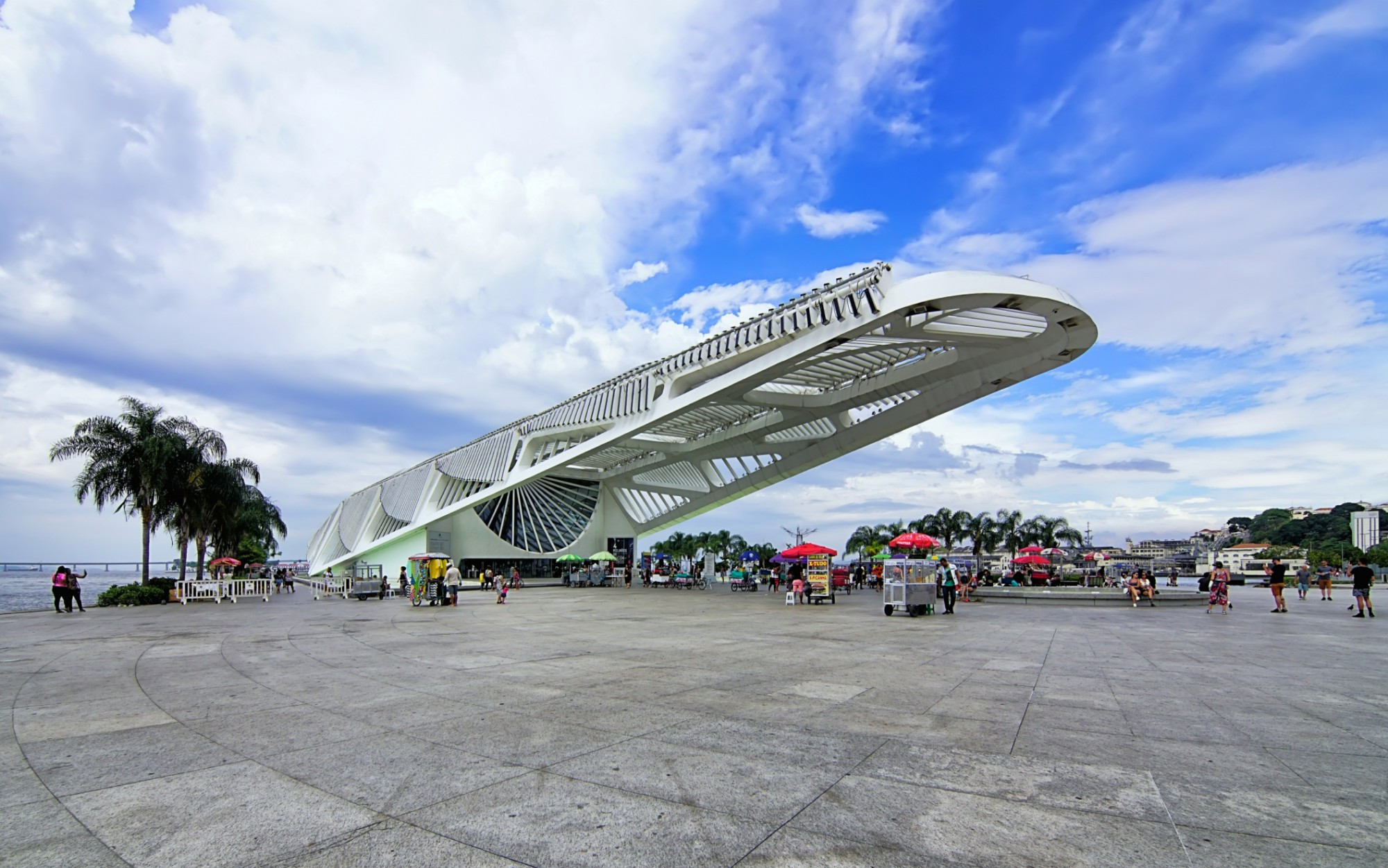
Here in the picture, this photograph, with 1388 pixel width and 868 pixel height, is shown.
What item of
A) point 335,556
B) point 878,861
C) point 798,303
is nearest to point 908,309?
point 798,303

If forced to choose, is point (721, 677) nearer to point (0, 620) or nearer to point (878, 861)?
point (878, 861)

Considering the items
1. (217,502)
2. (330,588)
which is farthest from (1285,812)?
(217,502)

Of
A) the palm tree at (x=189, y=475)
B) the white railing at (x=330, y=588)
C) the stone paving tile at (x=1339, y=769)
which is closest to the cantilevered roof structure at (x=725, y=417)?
the white railing at (x=330, y=588)

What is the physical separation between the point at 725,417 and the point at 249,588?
2278 centimetres

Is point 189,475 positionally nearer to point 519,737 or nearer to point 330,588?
point 330,588

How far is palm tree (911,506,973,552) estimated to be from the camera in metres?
63.8

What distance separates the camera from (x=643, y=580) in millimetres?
43188

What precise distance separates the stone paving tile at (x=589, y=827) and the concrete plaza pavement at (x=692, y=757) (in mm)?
20

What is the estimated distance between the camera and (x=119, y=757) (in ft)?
16.9

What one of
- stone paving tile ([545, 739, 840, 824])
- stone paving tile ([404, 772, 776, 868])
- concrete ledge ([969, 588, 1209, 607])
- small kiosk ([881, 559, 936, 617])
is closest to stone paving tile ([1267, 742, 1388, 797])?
stone paving tile ([545, 739, 840, 824])

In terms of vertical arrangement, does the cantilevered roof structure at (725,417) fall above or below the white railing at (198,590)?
above

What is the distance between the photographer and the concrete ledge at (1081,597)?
79.1 feet

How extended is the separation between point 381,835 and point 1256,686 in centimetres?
887

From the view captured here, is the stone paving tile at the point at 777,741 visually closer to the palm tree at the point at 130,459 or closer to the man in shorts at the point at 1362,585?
the man in shorts at the point at 1362,585
